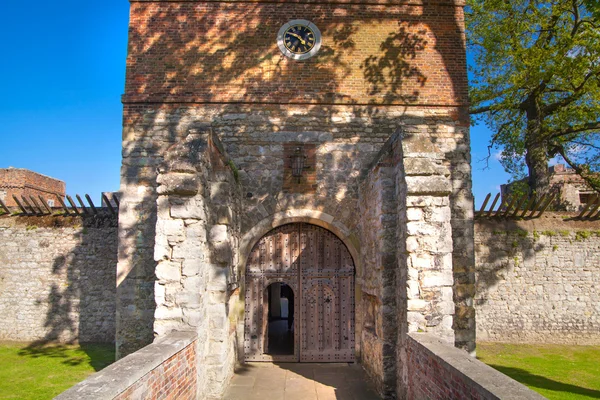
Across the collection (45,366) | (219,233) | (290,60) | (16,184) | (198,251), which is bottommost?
(45,366)

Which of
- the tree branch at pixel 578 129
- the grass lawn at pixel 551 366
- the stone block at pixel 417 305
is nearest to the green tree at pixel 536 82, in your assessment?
the tree branch at pixel 578 129

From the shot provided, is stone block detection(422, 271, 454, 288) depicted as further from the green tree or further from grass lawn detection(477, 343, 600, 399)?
the green tree

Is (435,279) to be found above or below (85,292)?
above

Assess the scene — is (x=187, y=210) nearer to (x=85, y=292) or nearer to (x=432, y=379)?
(x=432, y=379)

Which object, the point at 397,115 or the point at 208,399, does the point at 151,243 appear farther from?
the point at 397,115

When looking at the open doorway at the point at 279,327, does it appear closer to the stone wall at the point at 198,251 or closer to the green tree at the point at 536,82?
the stone wall at the point at 198,251

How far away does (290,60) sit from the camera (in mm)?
8547

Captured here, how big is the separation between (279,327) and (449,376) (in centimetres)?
895

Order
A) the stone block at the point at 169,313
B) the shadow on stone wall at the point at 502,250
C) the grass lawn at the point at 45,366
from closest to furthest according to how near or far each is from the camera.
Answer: the stone block at the point at 169,313 → the grass lawn at the point at 45,366 → the shadow on stone wall at the point at 502,250

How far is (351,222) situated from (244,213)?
2.04 metres

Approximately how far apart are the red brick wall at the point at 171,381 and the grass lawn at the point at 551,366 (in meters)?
5.97

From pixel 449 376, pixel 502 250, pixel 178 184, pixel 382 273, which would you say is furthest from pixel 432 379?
pixel 502 250

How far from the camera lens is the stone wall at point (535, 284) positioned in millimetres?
11234

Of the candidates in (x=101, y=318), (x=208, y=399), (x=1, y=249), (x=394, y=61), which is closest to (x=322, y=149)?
(x=394, y=61)
